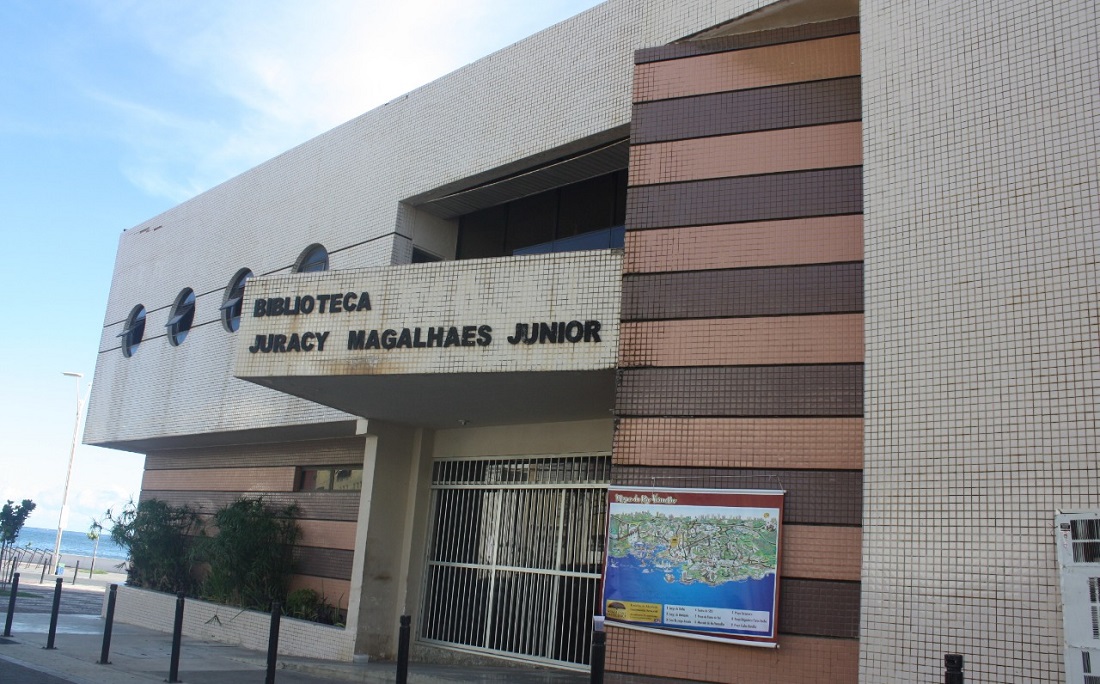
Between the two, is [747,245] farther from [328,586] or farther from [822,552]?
[328,586]

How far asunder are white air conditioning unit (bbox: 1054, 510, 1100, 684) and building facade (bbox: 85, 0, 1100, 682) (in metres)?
0.08

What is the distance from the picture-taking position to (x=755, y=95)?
33.0 ft

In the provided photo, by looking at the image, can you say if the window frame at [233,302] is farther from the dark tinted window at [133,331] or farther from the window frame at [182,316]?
the dark tinted window at [133,331]

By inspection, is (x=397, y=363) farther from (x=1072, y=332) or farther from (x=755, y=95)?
(x=1072, y=332)

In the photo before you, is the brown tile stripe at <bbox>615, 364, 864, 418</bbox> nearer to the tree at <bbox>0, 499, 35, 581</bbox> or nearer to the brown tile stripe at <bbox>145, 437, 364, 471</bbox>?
the brown tile stripe at <bbox>145, 437, 364, 471</bbox>

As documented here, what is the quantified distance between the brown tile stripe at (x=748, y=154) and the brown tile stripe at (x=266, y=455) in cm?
749

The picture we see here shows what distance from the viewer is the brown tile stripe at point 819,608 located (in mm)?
8109

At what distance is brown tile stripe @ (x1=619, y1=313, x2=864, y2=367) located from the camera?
29.0ft

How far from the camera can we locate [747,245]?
953 cm

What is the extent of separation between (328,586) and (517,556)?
364cm

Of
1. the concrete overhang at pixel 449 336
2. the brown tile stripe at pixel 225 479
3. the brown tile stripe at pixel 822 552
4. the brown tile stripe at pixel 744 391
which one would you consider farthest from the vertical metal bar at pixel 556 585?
the brown tile stripe at pixel 225 479

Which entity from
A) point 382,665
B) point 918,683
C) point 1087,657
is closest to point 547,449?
point 382,665

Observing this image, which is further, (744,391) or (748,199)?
(748,199)

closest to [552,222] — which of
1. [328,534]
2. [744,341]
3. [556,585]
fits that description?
[744,341]
